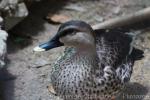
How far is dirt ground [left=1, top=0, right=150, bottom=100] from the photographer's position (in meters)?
3.82

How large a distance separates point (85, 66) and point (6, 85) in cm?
100

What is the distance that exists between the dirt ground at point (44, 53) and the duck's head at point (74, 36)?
0.84 meters

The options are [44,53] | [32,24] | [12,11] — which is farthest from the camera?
[32,24]

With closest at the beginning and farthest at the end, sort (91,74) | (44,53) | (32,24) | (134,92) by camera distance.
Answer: (91,74), (134,92), (44,53), (32,24)

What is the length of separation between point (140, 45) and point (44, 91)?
1198 millimetres

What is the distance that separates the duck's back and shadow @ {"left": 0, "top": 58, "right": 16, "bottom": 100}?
0.93 metres

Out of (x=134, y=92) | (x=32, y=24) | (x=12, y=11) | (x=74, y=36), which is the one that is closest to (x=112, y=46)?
(x=74, y=36)

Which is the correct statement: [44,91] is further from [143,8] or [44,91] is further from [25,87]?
[143,8]

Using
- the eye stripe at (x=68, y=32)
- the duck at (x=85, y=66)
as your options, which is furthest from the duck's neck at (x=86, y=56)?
the eye stripe at (x=68, y=32)

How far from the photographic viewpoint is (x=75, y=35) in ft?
9.83

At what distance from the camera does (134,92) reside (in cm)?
381

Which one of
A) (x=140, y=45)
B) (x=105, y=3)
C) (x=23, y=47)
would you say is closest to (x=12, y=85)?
(x=23, y=47)

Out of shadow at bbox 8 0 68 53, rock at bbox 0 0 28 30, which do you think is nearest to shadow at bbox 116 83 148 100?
shadow at bbox 8 0 68 53

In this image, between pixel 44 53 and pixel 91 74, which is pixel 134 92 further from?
pixel 44 53
